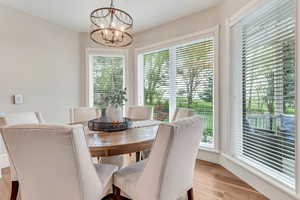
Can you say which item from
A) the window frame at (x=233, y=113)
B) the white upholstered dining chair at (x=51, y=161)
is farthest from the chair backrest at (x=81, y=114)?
the window frame at (x=233, y=113)

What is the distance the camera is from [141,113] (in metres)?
3.04

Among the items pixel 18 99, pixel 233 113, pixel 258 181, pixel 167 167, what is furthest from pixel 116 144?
pixel 18 99

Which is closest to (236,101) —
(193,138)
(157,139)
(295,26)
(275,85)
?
(275,85)

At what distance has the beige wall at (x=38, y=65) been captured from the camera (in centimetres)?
289

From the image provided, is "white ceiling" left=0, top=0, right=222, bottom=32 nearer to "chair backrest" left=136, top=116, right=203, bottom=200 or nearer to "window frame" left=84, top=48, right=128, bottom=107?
"window frame" left=84, top=48, right=128, bottom=107

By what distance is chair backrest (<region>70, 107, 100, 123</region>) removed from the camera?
2863mm

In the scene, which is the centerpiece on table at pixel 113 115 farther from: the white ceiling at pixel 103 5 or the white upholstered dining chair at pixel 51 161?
the white ceiling at pixel 103 5

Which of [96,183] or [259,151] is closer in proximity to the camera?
[96,183]

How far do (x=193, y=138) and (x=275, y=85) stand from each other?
1.27m

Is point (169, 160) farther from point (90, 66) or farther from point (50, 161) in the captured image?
point (90, 66)

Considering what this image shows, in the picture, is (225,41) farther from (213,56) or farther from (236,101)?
(236,101)

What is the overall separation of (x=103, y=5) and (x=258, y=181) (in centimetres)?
314

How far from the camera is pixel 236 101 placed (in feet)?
8.54

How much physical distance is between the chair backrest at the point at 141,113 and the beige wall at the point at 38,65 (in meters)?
1.48
